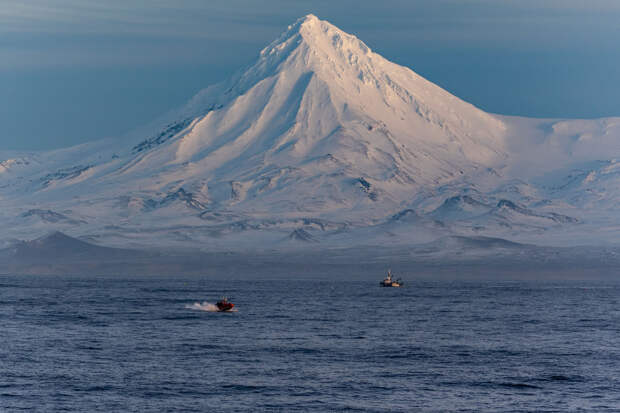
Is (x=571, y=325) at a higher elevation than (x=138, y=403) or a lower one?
higher

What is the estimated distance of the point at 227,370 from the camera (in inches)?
3755

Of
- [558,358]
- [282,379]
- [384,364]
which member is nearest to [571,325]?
[558,358]

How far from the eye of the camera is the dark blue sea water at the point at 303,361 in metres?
82.9

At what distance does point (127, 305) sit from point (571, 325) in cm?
6617

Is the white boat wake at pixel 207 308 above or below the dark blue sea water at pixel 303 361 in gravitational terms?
above

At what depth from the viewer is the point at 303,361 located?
101 m

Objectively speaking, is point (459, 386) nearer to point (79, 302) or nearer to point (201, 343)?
point (201, 343)

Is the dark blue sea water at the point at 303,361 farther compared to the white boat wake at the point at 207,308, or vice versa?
the white boat wake at the point at 207,308

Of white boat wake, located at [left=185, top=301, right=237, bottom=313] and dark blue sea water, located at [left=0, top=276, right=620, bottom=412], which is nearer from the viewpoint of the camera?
dark blue sea water, located at [left=0, top=276, right=620, bottom=412]

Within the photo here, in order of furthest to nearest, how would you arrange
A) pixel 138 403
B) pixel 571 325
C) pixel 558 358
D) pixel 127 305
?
1. pixel 127 305
2. pixel 571 325
3. pixel 558 358
4. pixel 138 403

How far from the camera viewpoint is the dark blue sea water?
8294cm

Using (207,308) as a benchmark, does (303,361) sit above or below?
below

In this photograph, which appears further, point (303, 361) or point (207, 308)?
point (207, 308)

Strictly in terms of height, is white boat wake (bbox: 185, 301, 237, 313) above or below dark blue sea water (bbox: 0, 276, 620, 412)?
above
